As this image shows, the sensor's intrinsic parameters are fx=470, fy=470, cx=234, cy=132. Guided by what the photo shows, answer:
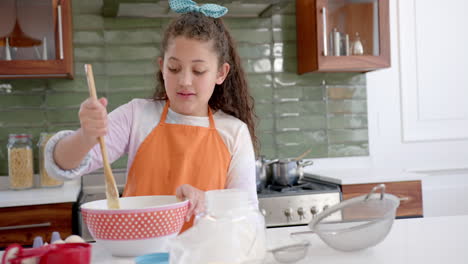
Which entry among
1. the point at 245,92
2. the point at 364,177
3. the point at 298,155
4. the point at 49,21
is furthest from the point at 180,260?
the point at 298,155

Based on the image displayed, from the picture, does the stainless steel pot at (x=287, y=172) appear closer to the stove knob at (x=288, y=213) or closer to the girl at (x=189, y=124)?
the stove knob at (x=288, y=213)

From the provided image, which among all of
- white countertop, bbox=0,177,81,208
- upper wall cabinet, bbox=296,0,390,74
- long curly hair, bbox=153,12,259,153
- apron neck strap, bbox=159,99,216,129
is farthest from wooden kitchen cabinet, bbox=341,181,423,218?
white countertop, bbox=0,177,81,208

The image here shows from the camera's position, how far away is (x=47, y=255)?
0.65m

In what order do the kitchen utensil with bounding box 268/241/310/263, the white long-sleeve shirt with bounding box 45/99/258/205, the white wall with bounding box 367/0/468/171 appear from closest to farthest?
1. the kitchen utensil with bounding box 268/241/310/263
2. the white long-sleeve shirt with bounding box 45/99/258/205
3. the white wall with bounding box 367/0/468/171

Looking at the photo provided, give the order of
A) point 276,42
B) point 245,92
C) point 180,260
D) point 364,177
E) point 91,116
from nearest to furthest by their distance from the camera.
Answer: point 180,260 → point 91,116 → point 245,92 → point 364,177 → point 276,42

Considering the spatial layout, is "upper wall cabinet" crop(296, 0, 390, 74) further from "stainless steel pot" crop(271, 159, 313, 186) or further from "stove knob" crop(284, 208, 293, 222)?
"stove knob" crop(284, 208, 293, 222)

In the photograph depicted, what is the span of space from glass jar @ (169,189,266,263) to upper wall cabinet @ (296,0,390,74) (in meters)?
1.96

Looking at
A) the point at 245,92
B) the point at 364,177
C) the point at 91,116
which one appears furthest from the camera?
the point at 364,177

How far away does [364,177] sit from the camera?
2332 mm

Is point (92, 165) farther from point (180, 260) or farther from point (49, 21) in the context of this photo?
point (49, 21)

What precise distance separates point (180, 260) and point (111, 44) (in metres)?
2.16

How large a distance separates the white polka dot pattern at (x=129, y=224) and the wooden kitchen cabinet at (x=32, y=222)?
130 centimetres

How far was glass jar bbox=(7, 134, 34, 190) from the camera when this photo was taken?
93.0 inches

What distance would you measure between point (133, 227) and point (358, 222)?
408 mm
